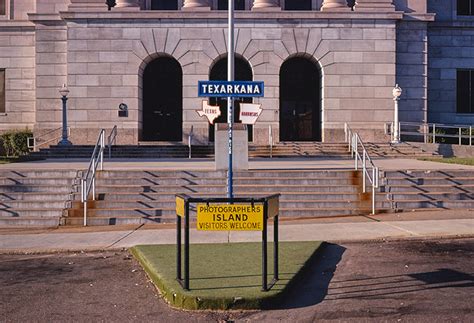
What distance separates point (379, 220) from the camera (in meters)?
15.0

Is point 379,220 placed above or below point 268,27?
below

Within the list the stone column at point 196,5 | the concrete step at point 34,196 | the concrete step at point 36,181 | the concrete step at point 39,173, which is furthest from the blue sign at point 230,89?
the stone column at point 196,5

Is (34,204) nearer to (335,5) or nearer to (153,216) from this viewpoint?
(153,216)

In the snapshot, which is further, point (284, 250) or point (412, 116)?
point (412, 116)

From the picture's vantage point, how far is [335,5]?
34.1 m

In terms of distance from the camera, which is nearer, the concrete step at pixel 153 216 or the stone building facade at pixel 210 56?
the concrete step at pixel 153 216

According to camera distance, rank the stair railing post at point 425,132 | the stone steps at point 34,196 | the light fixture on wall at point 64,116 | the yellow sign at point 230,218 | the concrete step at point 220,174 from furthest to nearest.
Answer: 1. the stair railing post at point 425,132
2. the light fixture on wall at point 64,116
3. the concrete step at point 220,174
4. the stone steps at point 34,196
5. the yellow sign at point 230,218

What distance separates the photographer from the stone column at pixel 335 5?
3402cm

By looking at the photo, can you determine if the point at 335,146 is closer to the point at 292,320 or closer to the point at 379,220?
the point at 379,220

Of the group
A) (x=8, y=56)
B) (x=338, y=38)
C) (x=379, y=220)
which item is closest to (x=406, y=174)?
(x=379, y=220)

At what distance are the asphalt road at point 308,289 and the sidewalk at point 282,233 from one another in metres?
0.99

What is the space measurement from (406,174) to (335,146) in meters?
13.3

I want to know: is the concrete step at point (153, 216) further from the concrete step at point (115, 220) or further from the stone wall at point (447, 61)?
the stone wall at point (447, 61)

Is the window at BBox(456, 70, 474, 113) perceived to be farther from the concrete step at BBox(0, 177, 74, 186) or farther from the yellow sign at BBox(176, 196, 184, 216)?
the yellow sign at BBox(176, 196, 184, 216)
